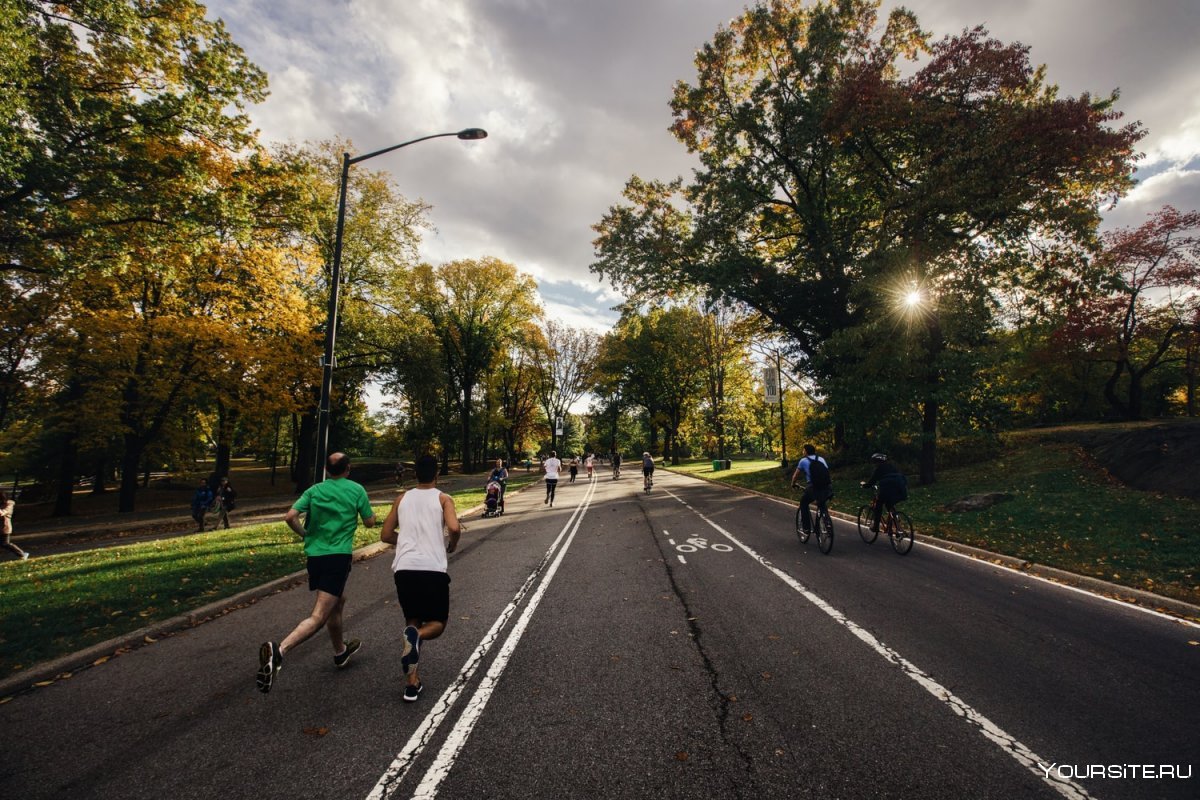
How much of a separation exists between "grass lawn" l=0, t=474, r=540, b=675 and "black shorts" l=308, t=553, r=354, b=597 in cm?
312

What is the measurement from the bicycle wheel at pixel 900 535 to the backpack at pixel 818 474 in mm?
1432

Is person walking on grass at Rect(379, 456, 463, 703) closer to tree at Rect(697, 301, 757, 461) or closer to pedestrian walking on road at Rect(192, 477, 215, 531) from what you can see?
pedestrian walking on road at Rect(192, 477, 215, 531)

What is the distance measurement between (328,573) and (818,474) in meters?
8.92

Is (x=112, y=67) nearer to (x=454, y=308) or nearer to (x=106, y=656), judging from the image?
(x=106, y=656)

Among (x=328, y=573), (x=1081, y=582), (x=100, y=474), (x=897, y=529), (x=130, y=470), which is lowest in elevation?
(x=100, y=474)

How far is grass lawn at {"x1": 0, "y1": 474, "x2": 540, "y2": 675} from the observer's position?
5074mm

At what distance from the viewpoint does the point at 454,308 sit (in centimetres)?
3659

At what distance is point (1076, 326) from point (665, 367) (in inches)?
1277

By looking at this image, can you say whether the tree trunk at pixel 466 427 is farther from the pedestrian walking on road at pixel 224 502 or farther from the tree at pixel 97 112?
the tree at pixel 97 112

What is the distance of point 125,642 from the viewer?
195 inches

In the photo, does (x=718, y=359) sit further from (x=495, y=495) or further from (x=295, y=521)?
(x=295, y=521)

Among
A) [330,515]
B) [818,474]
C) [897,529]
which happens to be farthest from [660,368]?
[330,515]

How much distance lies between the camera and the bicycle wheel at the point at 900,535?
346 inches

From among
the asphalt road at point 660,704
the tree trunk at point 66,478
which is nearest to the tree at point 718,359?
the asphalt road at point 660,704
